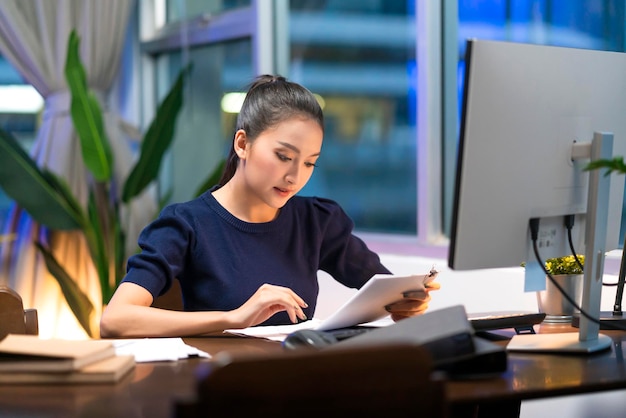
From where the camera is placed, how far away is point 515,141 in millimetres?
1445

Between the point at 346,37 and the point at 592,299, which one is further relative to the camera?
the point at 346,37

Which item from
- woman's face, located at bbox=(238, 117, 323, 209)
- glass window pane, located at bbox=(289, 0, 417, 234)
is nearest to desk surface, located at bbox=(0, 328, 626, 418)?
woman's face, located at bbox=(238, 117, 323, 209)

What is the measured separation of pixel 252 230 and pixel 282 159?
0.69 ft

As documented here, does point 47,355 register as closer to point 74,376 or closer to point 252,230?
point 74,376

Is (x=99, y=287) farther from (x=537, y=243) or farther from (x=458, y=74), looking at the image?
(x=537, y=243)

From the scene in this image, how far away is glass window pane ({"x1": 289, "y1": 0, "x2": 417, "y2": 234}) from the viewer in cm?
343

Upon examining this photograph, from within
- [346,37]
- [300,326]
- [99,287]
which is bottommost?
[99,287]

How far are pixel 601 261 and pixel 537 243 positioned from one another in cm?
13

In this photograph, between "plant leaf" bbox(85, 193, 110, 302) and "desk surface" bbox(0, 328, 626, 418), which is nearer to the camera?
"desk surface" bbox(0, 328, 626, 418)

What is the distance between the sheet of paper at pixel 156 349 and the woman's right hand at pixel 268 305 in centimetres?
13

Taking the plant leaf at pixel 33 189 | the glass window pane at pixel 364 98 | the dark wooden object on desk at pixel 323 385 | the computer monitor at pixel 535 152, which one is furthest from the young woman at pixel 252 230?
the plant leaf at pixel 33 189

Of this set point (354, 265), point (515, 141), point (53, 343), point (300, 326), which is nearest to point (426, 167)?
point (354, 265)

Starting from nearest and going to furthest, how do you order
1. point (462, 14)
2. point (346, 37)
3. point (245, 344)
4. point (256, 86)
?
1. point (245, 344)
2. point (256, 86)
3. point (462, 14)
4. point (346, 37)

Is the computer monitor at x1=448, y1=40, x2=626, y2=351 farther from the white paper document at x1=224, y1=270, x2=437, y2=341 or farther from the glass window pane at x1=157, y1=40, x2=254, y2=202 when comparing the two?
the glass window pane at x1=157, y1=40, x2=254, y2=202
